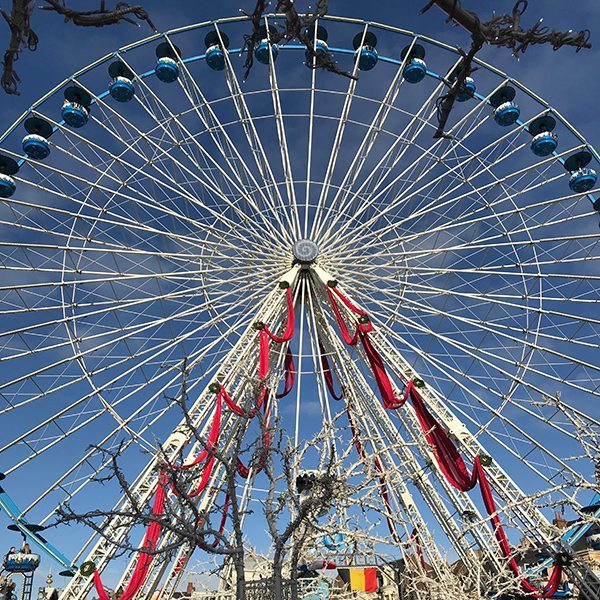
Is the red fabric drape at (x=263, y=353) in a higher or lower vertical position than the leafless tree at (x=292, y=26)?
higher

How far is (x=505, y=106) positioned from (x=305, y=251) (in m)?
9.26

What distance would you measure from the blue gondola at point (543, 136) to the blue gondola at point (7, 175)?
1788cm

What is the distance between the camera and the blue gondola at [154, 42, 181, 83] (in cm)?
2059

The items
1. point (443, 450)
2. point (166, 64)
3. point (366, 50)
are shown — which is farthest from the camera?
point (366, 50)

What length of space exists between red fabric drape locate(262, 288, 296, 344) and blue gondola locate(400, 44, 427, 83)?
9193 millimetres

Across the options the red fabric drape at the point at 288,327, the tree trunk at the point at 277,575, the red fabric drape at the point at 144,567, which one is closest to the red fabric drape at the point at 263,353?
the red fabric drape at the point at 288,327

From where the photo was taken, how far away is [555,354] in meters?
18.5

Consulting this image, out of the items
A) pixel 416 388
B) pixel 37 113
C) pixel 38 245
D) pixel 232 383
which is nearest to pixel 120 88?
pixel 37 113

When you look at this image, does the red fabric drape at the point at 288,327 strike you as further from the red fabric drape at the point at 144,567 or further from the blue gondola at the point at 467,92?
the blue gondola at the point at 467,92

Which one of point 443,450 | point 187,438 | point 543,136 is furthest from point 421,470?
point 543,136

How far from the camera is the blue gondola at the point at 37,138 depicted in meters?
19.4

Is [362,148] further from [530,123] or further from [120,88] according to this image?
[120,88]

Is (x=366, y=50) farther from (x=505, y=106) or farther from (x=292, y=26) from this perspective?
(x=292, y=26)

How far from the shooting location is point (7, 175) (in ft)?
62.3
